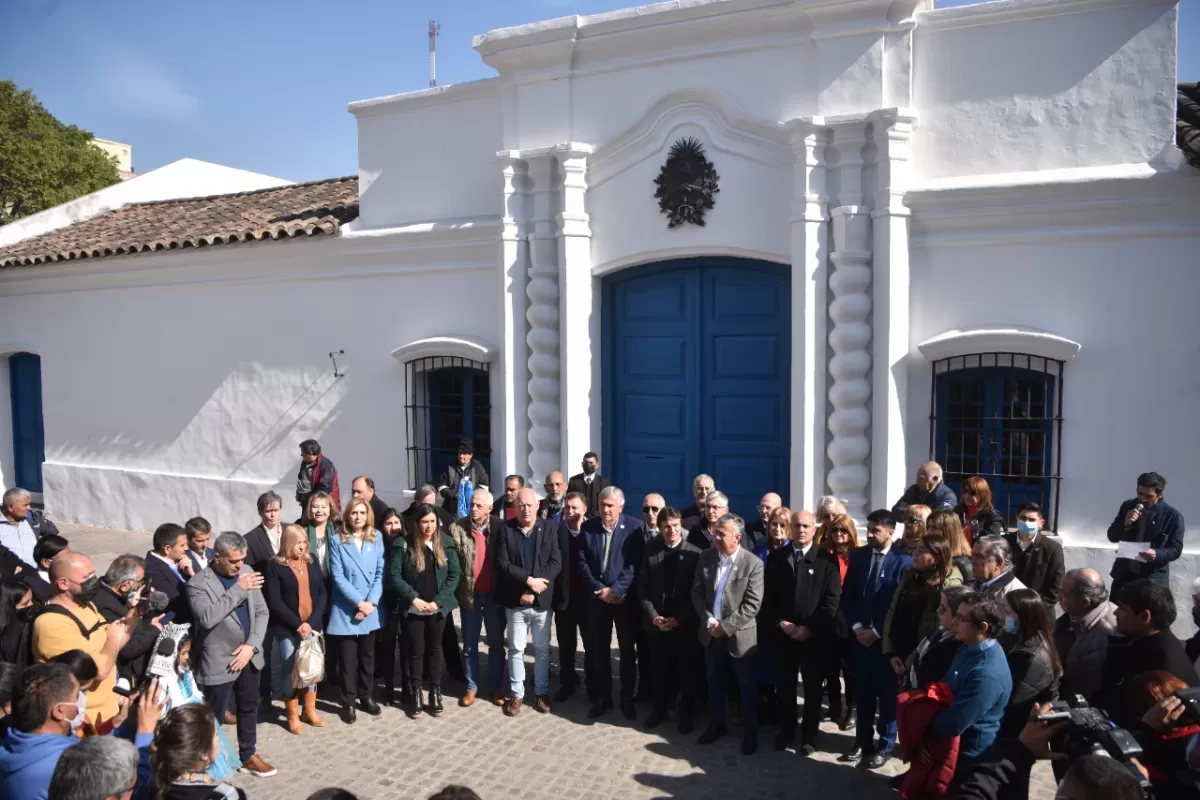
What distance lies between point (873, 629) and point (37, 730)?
448 centimetres

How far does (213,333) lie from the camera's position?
12477 mm

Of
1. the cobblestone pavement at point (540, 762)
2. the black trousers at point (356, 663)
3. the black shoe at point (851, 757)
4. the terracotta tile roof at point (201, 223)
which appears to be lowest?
the cobblestone pavement at point (540, 762)

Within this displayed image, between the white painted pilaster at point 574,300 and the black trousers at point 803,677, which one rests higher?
the white painted pilaster at point 574,300

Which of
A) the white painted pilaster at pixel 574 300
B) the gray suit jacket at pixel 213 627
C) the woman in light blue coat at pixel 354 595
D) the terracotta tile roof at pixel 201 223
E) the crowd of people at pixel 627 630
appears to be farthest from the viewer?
the terracotta tile roof at pixel 201 223

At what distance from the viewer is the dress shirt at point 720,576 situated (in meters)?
6.21

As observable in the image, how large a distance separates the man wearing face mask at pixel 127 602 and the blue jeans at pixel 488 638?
89.4 inches

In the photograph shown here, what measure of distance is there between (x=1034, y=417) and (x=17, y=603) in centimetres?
775

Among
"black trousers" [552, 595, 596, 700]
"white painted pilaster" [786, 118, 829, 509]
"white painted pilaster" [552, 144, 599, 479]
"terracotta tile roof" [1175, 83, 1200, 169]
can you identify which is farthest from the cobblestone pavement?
"terracotta tile roof" [1175, 83, 1200, 169]

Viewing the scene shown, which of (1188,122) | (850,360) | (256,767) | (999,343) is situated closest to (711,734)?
(256,767)

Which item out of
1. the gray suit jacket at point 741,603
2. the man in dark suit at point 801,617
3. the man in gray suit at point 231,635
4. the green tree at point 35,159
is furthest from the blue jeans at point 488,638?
the green tree at point 35,159

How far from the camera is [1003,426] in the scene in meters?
8.39

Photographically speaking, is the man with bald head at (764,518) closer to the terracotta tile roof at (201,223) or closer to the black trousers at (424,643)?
the black trousers at (424,643)

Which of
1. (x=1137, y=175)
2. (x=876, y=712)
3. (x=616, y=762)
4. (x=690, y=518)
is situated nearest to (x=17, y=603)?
(x=616, y=762)

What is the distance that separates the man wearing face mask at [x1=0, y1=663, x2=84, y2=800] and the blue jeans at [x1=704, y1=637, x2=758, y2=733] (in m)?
3.80
